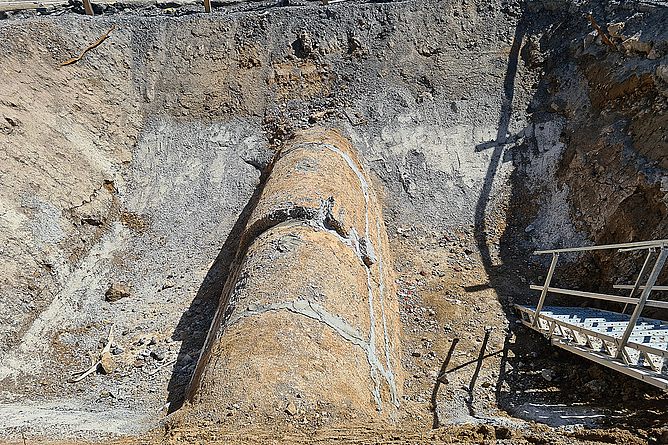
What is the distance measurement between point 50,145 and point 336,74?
676 centimetres

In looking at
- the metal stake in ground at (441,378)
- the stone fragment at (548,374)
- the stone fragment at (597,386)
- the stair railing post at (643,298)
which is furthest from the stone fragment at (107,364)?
the stone fragment at (597,386)

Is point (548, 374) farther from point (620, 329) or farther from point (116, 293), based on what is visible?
point (116, 293)

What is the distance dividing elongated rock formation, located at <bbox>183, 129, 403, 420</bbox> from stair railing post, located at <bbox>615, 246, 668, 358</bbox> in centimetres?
259

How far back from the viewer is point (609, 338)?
445 centimetres

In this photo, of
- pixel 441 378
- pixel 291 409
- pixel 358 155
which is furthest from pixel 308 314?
pixel 358 155

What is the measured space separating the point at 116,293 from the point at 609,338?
7.92m

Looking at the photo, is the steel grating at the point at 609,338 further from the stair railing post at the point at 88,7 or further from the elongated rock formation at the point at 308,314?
the stair railing post at the point at 88,7

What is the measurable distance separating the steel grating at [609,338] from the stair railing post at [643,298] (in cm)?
6

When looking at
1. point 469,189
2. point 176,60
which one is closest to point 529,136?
point 469,189

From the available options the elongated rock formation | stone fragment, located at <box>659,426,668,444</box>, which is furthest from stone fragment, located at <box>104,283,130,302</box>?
stone fragment, located at <box>659,426,668,444</box>

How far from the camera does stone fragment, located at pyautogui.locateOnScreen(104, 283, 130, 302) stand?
7707 mm

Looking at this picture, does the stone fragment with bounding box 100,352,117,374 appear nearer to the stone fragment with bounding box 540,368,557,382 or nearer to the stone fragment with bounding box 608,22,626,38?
the stone fragment with bounding box 540,368,557,382

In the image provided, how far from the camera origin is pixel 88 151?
9.34 m

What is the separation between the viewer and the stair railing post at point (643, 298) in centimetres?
364
